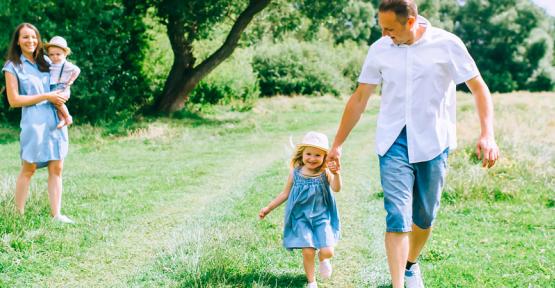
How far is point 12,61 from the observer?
20.2 ft

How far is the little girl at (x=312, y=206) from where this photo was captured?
4488 millimetres

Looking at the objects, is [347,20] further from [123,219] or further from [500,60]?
[123,219]

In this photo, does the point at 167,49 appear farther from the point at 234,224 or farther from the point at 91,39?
the point at 234,224

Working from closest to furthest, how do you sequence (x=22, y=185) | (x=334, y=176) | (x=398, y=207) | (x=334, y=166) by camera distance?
(x=398, y=207) < (x=334, y=166) < (x=334, y=176) < (x=22, y=185)

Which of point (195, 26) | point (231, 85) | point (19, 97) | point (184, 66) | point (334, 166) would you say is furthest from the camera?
point (231, 85)

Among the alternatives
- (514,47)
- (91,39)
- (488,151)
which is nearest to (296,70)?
(91,39)

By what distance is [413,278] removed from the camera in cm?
448

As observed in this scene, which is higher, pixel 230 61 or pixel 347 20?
pixel 347 20

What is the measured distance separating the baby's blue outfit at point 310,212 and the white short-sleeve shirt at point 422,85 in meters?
0.65

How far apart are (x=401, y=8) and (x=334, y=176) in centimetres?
140

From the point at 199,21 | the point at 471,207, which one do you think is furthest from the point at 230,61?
the point at 471,207

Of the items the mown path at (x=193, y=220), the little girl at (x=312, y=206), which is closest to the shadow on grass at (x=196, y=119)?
the mown path at (x=193, y=220)

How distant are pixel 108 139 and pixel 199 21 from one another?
6193 millimetres

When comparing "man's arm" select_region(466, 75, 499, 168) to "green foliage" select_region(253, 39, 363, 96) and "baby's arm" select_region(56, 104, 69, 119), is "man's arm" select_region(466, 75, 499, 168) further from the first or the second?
"green foliage" select_region(253, 39, 363, 96)
